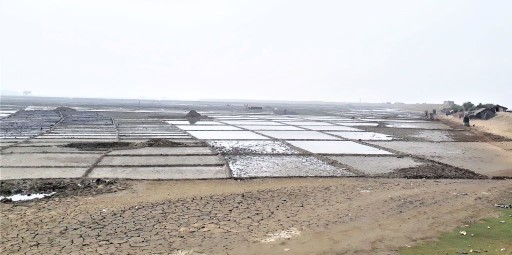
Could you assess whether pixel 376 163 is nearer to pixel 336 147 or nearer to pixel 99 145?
pixel 336 147

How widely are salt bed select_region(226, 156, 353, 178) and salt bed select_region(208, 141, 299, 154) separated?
2074 millimetres

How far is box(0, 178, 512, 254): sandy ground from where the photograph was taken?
26.5 ft

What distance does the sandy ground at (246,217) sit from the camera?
8086 millimetres

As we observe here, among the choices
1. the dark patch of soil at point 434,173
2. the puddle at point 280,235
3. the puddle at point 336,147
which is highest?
the dark patch of soil at point 434,173

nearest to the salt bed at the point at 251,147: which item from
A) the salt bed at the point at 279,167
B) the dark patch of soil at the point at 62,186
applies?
the salt bed at the point at 279,167

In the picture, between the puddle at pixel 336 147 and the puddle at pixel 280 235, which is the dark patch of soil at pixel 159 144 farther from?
the puddle at pixel 280 235

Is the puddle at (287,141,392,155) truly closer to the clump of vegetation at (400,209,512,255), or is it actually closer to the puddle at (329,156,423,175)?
the puddle at (329,156,423,175)

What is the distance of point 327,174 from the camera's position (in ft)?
50.8

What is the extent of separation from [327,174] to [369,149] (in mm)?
8889

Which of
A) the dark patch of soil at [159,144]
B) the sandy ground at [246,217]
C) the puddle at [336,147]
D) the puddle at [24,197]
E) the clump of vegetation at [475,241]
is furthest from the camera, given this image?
the dark patch of soil at [159,144]

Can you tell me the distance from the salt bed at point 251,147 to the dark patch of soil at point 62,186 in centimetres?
857

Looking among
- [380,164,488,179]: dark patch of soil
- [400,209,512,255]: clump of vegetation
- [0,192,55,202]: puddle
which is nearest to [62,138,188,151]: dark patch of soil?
[0,192,55,202]: puddle

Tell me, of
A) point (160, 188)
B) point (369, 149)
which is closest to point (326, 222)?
point (160, 188)

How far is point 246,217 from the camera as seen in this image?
9.88m
